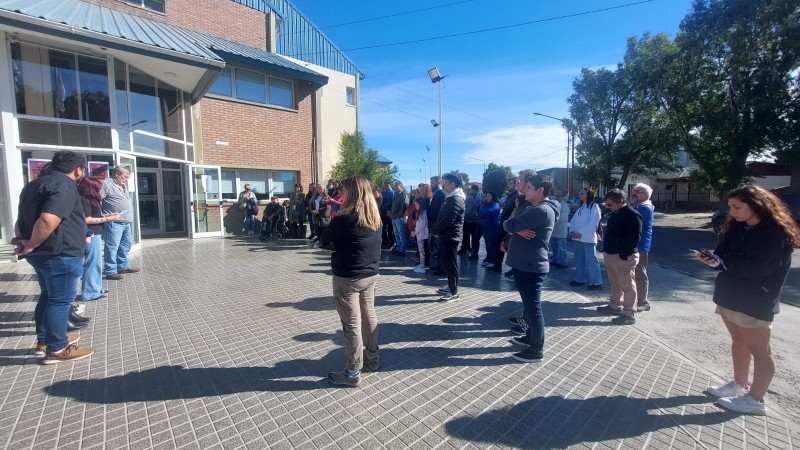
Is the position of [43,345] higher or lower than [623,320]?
higher

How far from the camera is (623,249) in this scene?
4793 mm

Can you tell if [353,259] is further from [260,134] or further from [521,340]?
[260,134]

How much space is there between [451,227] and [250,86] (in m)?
11.4

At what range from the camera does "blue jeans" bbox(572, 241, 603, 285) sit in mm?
6340

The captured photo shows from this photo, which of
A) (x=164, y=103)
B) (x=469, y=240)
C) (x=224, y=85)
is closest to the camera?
(x=469, y=240)

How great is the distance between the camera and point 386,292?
612cm

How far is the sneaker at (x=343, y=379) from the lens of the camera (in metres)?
3.21

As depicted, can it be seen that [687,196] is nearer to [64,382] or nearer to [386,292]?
[386,292]

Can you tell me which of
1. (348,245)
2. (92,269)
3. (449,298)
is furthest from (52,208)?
(449,298)

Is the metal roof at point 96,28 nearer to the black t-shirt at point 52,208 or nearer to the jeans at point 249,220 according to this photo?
the black t-shirt at point 52,208

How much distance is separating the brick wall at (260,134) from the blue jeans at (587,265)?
1129 cm

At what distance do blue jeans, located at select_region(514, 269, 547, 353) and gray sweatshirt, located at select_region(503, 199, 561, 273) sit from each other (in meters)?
0.08

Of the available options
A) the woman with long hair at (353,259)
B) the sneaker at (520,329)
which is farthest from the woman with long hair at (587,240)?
the woman with long hair at (353,259)

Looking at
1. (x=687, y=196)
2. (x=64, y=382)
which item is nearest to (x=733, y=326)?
(x=64, y=382)
